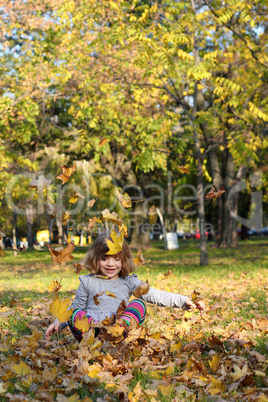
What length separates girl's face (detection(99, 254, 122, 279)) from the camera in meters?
3.83

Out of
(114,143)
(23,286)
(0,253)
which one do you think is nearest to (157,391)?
(0,253)

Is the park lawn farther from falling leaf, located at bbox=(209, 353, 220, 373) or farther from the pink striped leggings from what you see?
the pink striped leggings

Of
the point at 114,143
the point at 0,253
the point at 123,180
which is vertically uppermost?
the point at 114,143

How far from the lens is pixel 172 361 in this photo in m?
3.30

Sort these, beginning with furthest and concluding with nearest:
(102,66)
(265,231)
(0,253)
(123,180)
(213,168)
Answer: (265,231), (123,180), (213,168), (102,66), (0,253)

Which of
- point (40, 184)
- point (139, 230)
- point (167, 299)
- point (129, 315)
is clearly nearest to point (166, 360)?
point (129, 315)

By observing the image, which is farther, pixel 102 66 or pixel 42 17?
pixel 42 17

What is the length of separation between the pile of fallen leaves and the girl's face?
60cm

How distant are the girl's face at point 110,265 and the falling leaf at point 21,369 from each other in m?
1.13

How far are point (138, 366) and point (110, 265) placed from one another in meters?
0.99

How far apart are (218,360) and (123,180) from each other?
65.6 ft

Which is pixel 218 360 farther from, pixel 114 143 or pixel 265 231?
pixel 265 231

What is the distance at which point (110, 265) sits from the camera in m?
3.84

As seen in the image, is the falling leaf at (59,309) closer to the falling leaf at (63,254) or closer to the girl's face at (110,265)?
the falling leaf at (63,254)
